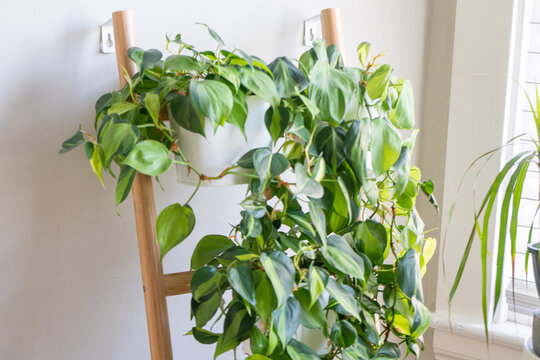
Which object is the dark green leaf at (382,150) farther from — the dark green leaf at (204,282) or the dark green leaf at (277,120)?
the dark green leaf at (204,282)

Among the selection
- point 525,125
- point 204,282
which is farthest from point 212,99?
point 525,125

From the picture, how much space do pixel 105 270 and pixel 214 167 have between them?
380mm

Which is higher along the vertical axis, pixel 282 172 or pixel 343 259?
pixel 282 172

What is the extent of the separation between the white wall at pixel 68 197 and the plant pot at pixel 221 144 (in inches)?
10.7

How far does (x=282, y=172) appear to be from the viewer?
34.9 inches

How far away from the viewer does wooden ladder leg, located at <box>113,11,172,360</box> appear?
104 centimetres

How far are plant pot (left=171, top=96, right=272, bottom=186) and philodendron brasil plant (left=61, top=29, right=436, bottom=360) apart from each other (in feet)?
0.07

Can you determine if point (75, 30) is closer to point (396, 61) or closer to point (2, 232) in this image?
point (2, 232)

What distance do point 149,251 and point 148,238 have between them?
0.02 metres

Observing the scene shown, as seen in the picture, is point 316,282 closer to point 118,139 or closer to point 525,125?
point 118,139

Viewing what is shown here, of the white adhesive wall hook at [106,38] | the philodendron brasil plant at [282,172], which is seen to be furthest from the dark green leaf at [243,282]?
the white adhesive wall hook at [106,38]

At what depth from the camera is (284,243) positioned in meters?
0.96

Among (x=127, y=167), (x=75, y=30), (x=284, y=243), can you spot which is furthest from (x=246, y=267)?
(x=75, y=30)

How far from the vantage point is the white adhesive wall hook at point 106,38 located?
1.12m
